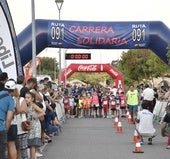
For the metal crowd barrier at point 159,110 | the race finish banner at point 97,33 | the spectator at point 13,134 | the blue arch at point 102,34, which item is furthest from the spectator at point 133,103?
the spectator at point 13,134

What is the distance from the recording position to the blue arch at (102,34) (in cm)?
2961

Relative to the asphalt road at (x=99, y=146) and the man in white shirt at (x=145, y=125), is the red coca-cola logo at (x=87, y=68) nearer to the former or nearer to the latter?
the asphalt road at (x=99, y=146)

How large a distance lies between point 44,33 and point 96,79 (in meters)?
95.4

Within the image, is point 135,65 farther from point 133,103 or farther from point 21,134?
point 21,134

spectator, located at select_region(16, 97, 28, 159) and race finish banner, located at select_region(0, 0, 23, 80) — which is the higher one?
race finish banner, located at select_region(0, 0, 23, 80)

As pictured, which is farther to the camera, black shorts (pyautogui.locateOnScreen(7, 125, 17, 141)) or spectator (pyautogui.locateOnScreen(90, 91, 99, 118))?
spectator (pyautogui.locateOnScreen(90, 91, 99, 118))

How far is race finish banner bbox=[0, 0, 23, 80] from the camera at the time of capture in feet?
59.4

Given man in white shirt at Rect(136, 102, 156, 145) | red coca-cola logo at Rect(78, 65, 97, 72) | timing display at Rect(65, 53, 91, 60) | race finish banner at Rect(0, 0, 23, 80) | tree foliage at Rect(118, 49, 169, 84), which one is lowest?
man in white shirt at Rect(136, 102, 156, 145)

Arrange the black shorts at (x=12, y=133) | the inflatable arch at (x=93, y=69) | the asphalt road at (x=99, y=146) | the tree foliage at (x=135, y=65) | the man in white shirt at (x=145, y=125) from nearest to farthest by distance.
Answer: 1. the black shorts at (x=12, y=133)
2. the asphalt road at (x=99, y=146)
3. the man in white shirt at (x=145, y=125)
4. the inflatable arch at (x=93, y=69)
5. the tree foliage at (x=135, y=65)

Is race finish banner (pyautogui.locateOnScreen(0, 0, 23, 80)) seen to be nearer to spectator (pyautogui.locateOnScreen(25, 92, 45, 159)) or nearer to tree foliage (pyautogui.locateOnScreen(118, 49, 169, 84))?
spectator (pyautogui.locateOnScreen(25, 92, 45, 159))

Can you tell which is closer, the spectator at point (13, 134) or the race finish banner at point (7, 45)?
the spectator at point (13, 134)

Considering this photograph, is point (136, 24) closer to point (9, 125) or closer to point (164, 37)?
point (164, 37)

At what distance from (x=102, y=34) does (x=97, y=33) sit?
0.79 ft

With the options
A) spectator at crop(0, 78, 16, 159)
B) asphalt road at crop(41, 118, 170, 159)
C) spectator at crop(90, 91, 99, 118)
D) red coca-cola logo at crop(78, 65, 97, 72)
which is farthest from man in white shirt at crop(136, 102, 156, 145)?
red coca-cola logo at crop(78, 65, 97, 72)
